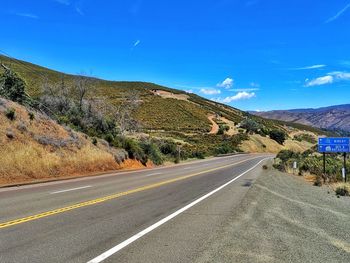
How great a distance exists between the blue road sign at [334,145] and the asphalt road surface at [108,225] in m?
19.8

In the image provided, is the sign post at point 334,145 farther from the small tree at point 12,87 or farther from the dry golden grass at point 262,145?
the dry golden grass at point 262,145

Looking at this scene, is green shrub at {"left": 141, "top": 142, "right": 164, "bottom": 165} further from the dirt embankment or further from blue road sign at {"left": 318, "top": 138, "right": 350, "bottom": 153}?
blue road sign at {"left": 318, "top": 138, "right": 350, "bottom": 153}

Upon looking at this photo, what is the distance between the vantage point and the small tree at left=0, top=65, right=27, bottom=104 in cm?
3192

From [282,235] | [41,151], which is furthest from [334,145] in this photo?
[282,235]

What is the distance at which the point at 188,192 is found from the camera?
54.5ft

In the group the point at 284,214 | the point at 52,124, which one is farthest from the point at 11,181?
the point at 284,214

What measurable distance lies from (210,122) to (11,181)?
328 ft

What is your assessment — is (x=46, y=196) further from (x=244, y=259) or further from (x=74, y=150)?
(x=74, y=150)

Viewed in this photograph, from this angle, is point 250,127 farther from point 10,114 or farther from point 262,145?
point 10,114

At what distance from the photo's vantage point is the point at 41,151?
79.4ft

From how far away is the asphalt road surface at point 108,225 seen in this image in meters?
6.85

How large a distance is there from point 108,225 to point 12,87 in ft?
89.2

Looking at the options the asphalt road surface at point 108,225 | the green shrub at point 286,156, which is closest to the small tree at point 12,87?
the asphalt road surface at point 108,225

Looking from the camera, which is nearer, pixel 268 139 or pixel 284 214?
pixel 284 214
